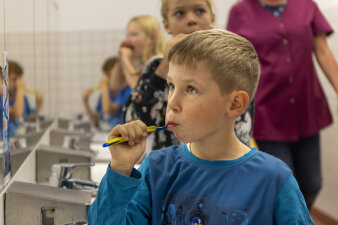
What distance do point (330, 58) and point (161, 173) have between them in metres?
1.55

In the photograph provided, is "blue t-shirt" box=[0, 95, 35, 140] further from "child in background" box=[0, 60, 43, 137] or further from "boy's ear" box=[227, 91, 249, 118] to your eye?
"boy's ear" box=[227, 91, 249, 118]

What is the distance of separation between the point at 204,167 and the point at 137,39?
2.22 m

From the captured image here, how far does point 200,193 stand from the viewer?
101 centimetres

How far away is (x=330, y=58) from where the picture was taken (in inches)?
91.8

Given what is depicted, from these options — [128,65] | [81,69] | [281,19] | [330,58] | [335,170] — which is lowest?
[335,170]

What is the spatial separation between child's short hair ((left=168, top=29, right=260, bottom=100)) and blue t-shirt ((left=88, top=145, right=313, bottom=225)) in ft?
0.53

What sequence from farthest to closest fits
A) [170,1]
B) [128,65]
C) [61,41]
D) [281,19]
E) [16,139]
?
[61,41] < [128,65] < [281,19] < [16,139] < [170,1]

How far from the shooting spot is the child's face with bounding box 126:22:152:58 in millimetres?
3117

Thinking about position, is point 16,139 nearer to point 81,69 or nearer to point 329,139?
point 329,139

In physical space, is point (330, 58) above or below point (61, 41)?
above

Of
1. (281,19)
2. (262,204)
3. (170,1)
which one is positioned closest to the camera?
(262,204)

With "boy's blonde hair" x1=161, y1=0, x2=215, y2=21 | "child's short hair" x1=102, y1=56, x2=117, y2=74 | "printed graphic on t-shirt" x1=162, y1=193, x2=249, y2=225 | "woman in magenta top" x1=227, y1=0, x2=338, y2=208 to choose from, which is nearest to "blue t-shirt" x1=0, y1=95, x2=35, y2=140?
"boy's blonde hair" x1=161, y1=0, x2=215, y2=21

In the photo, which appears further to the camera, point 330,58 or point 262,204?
point 330,58

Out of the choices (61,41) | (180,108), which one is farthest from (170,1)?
(61,41)
